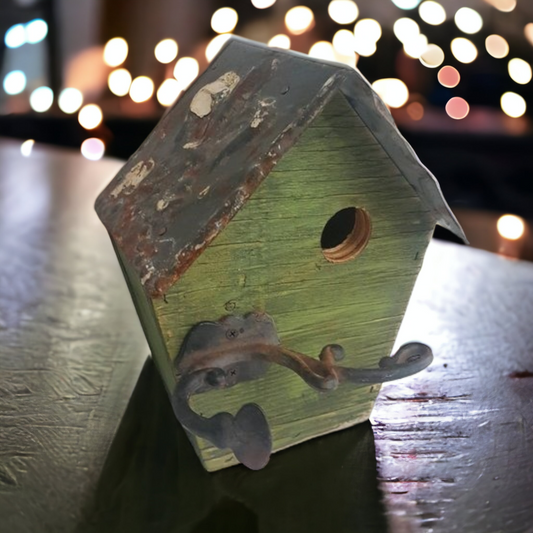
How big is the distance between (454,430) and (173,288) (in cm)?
34

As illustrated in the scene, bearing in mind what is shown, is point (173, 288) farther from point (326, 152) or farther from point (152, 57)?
point (152, 57)

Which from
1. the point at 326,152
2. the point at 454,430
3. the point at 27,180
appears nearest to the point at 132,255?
the point at 326,152

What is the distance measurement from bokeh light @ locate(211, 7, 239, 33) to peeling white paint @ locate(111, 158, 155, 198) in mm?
1859

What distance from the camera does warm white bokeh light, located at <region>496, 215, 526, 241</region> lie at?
5.43 feet

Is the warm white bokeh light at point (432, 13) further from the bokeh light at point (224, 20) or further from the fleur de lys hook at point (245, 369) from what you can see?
the fleur de lys hook at point (245, 369)

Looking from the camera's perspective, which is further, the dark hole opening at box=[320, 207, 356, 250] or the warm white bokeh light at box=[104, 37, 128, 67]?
the warm white bokeh light at box=[104, 37, 128, 67]

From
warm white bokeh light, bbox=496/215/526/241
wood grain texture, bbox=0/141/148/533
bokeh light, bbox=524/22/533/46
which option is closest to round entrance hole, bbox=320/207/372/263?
wood grain texture, bbox=0/141/148/533

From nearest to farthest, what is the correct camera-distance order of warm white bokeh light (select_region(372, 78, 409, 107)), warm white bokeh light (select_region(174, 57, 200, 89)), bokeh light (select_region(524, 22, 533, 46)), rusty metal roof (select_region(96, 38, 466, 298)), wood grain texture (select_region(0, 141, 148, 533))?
1. rusty metal roof (select_region(96, 38, 466, 298))
2. wood grain texture (select_region(0, 141, 148, 533))
3. bokeh light (select_region(524, 22, 533, 46))
4. warm white bokeh light (select_region(372, 78, 409, 107))
5. warm white bokeh light (select_region(174, 57, 200, 89))

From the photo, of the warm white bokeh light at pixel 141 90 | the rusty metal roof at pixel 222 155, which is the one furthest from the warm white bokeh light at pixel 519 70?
the rusty metal roof at pixel 222 155

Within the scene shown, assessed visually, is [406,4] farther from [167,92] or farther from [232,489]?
[232,489]

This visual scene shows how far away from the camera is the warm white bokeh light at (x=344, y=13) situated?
222 centimetres

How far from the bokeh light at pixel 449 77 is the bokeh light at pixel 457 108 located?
43 millimetres

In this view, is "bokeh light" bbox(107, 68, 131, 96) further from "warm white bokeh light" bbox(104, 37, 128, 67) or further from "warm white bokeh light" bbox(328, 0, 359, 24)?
"warm white bokeh light" bbox(328, 0, 359, 24)

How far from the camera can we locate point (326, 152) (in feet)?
1.85
